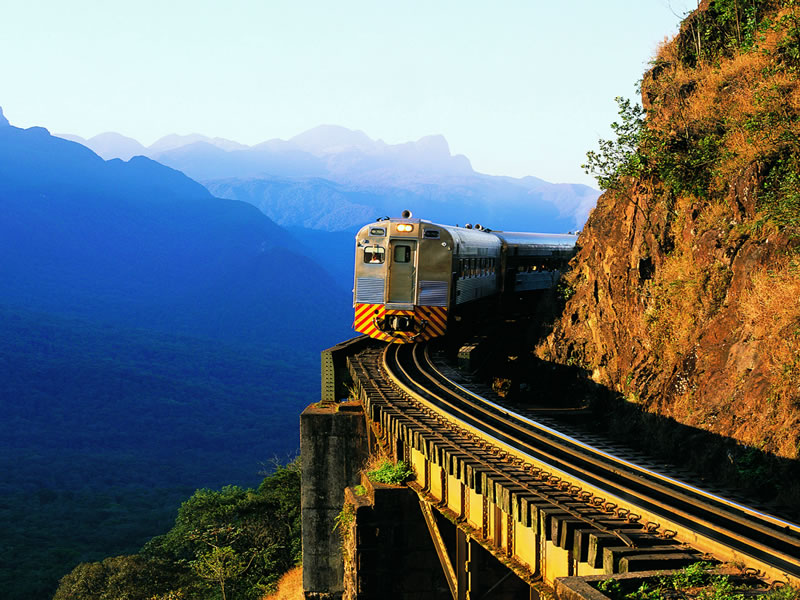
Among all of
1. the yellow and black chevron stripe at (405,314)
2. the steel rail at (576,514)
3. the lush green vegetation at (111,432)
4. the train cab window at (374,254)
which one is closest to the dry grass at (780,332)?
the steel rail at (576,514)

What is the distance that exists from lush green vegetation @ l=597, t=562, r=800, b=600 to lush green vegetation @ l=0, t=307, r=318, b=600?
2676 inches

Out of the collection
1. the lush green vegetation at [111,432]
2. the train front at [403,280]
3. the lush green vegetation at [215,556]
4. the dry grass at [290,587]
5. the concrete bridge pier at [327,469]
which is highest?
the train front at [403,280]

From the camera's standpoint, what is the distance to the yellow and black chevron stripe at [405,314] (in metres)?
25.8

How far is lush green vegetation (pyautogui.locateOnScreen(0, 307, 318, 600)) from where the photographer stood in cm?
8681

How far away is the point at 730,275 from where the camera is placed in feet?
61.6

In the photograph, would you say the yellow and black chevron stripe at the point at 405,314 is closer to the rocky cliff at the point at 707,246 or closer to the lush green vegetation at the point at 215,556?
the rocky cliff at the point at 707,246

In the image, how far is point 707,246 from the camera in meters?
20.0

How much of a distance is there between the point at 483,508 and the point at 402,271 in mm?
13767

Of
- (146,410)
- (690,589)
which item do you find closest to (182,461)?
(146,410)

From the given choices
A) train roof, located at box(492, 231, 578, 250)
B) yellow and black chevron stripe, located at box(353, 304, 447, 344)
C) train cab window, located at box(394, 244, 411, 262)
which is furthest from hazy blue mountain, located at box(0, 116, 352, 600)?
train cab window, located at box(394, 244, 411, 262)

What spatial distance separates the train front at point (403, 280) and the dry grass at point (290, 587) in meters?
13.4

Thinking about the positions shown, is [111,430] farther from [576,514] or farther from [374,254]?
[576,514]

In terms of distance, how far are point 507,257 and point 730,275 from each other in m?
17.7

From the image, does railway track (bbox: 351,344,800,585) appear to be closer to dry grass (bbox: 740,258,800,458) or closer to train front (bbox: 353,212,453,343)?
dry grass (bbox: 740,258,800,458)
